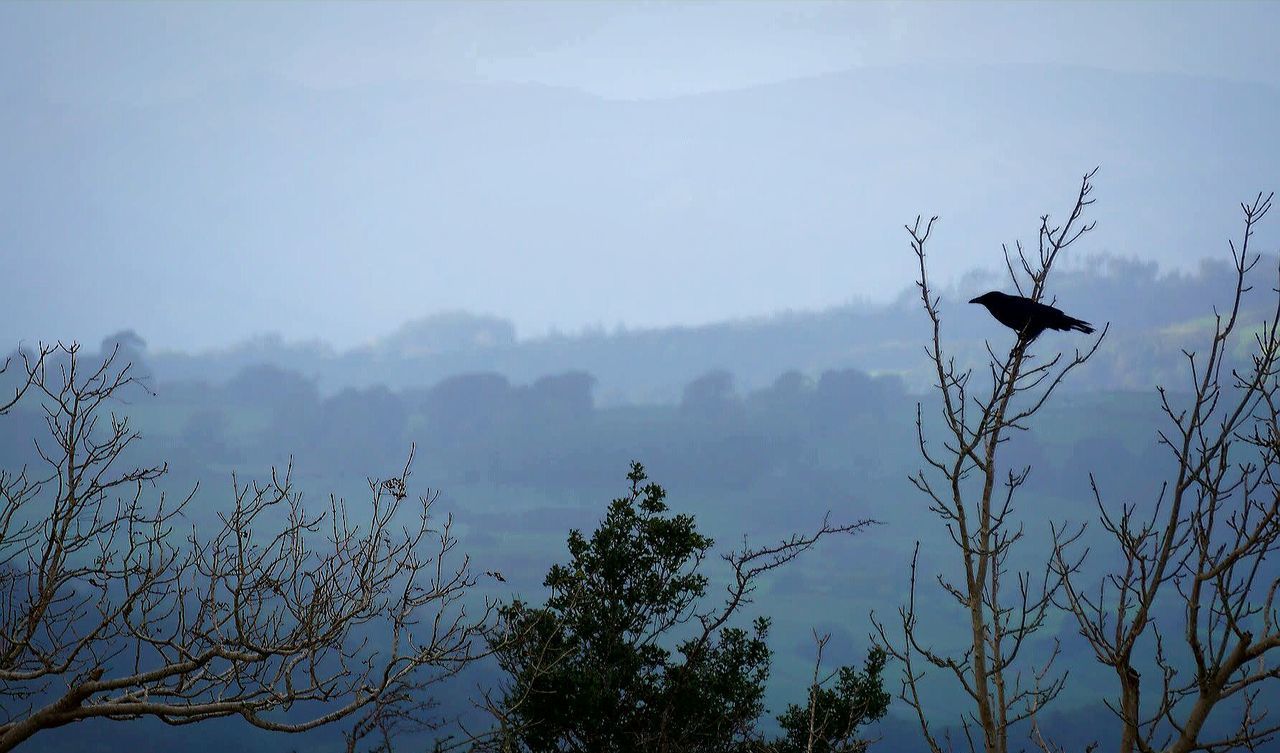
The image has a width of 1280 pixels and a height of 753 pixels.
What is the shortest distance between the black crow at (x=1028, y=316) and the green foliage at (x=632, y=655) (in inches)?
166

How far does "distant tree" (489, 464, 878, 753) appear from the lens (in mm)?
10617

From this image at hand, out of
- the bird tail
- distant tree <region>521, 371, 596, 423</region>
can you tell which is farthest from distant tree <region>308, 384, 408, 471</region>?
the bird tail

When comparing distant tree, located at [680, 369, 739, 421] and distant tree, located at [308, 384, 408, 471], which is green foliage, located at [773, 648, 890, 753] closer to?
distant tree, located at [680, 369, 739, 421]

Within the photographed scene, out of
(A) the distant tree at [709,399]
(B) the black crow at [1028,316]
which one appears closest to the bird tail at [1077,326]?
(B) the black crow at [1028,316]

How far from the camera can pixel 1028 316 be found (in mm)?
7012

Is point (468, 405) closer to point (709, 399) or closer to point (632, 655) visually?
point (709, 399)

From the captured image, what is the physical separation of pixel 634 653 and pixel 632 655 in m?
0.06

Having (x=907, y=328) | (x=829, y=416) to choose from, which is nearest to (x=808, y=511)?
(x=829, y=416)

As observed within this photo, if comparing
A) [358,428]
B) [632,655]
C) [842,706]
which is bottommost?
[842,706]

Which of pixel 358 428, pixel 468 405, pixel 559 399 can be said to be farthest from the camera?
pixel 468 405

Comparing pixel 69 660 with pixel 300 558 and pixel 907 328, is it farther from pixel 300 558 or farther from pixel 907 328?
pixel 907 328

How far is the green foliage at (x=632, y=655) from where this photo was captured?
1062 cm

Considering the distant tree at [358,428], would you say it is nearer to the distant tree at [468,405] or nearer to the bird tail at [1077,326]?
the distant tree at [468,405]

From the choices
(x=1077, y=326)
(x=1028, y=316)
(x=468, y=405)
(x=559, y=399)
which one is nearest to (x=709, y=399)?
(x=559, y=399)
